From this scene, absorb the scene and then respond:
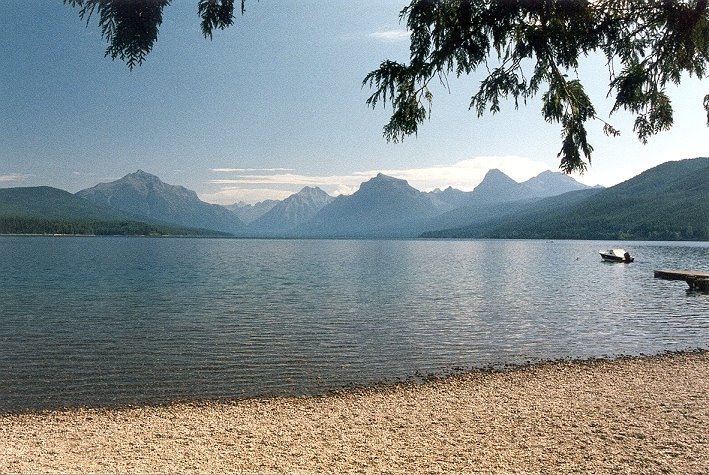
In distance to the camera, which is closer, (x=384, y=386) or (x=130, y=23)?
(x=130, y=23)

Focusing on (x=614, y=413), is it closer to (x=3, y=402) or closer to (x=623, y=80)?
(x=623, y=80)

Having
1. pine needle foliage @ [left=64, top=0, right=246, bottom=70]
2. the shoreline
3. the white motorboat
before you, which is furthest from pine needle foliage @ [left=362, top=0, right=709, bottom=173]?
the white motorboat

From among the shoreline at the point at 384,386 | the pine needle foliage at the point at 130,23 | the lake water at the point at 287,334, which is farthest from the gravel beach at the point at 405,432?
the pine needle foliage at the point at 130,23

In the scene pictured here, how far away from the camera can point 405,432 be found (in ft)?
47.6

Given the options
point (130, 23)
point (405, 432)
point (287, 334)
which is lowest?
point (287, 334)

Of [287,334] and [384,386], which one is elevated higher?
[384,386]

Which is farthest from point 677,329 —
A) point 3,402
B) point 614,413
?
point 3,402

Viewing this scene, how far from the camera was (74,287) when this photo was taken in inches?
2569

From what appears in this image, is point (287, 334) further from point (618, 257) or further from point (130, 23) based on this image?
point (618, 257)

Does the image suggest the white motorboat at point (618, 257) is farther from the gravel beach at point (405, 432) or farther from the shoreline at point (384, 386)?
the gravel beach at point (405, 432)

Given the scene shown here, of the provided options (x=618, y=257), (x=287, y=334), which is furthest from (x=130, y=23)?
(x=618, y=257)

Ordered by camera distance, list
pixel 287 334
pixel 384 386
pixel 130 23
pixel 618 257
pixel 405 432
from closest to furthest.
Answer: pixel 130 23, pixel 405 432, pixel 384 386, pixel 287 334, pixel 618 257

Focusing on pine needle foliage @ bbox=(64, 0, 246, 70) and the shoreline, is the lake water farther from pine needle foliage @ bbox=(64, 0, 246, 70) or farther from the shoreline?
pine needle foliage @ bbox=(64, 0, 246, 70)

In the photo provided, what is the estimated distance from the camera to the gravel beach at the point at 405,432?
38.7 ft
